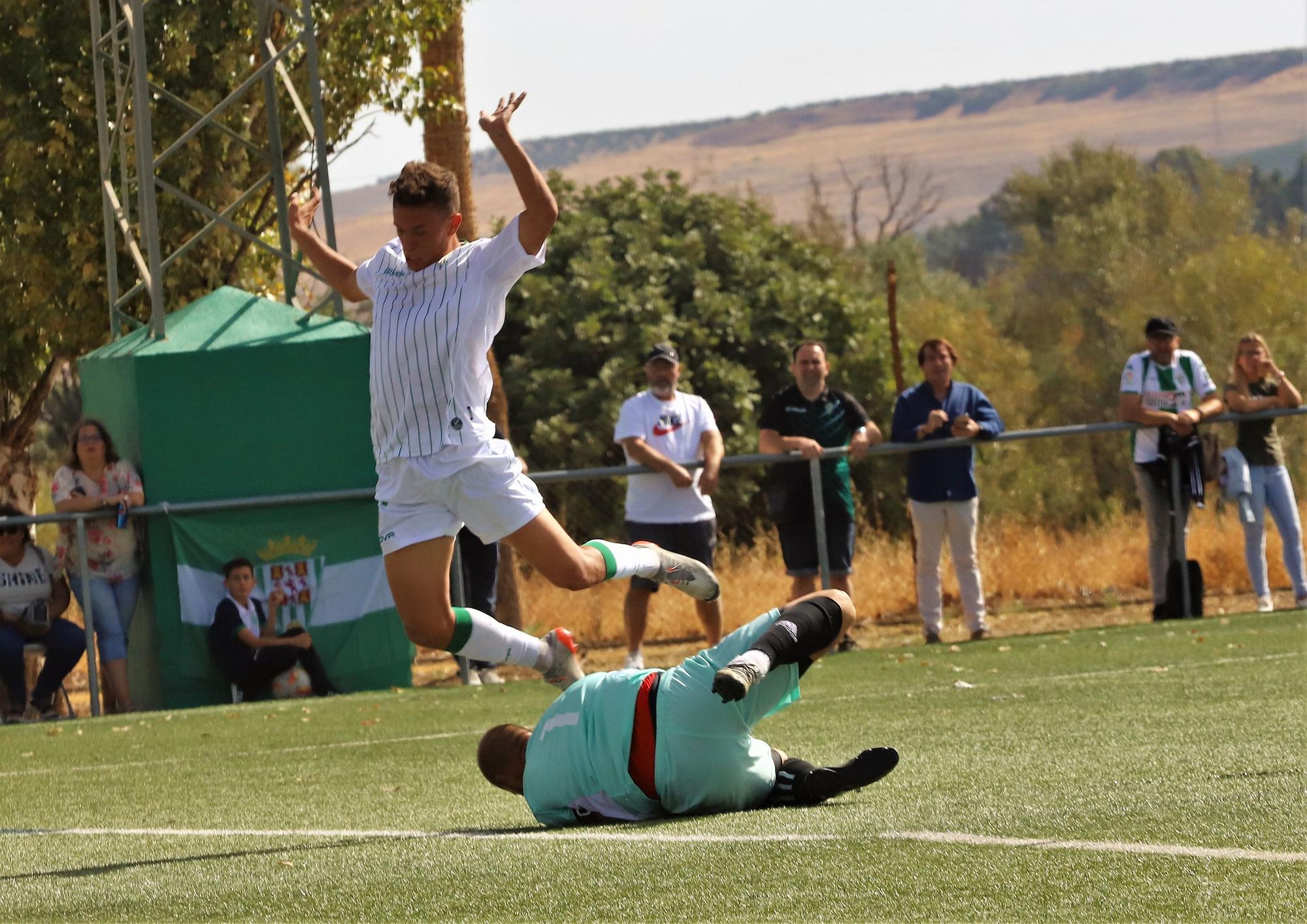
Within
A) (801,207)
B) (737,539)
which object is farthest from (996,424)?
(801,207)

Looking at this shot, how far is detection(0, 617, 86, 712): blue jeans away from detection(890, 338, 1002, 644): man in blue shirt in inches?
214

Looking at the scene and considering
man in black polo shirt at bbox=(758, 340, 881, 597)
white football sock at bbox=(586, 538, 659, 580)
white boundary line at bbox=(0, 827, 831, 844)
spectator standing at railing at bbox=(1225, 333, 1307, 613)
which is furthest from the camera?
spectator standing at railing at bbox=(1225, 333, 1307, 613)

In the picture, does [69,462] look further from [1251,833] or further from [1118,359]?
[1118,359]

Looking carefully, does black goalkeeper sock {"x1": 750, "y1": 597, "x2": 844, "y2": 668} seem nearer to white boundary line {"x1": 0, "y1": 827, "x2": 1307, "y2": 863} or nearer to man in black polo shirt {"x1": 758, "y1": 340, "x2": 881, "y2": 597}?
white boundary line {"x1": 0, "y1": 827, "x2": 1307, "y2": 863}

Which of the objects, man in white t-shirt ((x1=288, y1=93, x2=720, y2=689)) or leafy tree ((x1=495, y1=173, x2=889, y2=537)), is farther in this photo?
leafy tree ((x1=495, y1=173, x2=889, y2=537))

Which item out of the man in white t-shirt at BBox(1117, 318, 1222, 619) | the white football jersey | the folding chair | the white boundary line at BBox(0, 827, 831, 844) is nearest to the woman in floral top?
the folding chair

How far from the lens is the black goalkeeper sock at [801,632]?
19.0ft

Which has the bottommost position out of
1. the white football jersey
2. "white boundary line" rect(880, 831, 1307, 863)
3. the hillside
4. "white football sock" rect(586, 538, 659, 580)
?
"white boundary line" rect(880, 831, 1307, 863)

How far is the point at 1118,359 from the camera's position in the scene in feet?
140

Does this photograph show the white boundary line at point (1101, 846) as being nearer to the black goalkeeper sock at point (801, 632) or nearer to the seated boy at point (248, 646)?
the black goalkeeper sock at point (801, 632)

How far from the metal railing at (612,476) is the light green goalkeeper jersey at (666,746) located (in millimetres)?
6025

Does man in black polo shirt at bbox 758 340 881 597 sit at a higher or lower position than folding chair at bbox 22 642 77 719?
higher

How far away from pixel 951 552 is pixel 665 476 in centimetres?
205

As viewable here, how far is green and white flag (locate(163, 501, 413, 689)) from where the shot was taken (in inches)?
497
